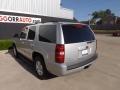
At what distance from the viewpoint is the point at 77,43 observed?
5945 mm

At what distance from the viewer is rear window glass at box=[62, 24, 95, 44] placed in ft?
19.2

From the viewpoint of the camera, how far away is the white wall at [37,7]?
17.2m

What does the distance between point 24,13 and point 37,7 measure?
6.52ft

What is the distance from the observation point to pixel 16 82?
21.3 feet

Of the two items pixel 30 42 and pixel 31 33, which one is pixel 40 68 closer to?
pixel 30 42

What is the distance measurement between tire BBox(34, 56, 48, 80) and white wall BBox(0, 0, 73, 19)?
36.5ft

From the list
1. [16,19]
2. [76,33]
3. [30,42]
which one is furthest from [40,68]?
[16,19]

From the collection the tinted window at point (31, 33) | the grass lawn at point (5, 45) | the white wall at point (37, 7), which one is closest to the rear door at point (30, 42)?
the tinted window at point (31, 33)

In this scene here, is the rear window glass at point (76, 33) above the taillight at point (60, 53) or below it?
above

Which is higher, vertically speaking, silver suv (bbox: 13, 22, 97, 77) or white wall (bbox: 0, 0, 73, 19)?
white wall (bbox: 0, 0, 73, 19)

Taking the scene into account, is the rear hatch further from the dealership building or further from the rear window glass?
the dealership building

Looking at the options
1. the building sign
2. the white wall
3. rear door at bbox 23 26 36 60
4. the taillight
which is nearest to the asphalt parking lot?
rear door at bbox 23 26 36 60

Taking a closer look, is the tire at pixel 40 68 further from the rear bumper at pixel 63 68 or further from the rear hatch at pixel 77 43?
the rear hatch at pixel 77 43

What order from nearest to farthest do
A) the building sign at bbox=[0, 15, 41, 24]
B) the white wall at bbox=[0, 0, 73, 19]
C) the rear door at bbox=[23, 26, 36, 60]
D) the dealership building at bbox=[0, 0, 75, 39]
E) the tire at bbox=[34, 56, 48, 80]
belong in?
the tire at bbox=[34, 56, 48, 80], the rear door at bbox=[23, 26, 36, 60], the building sign at bbox=[0, 15, 41, 24], the dealership building at bbox=[0, 0, 75, 39], the white wall at bbox=[0, 0, 73, 19]
